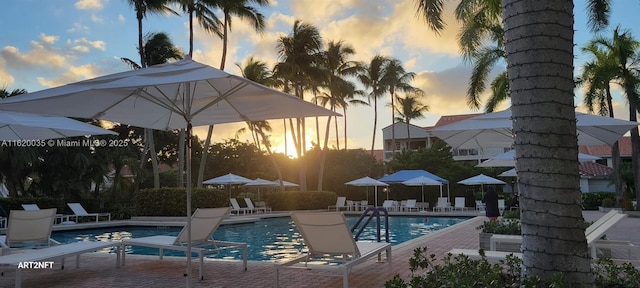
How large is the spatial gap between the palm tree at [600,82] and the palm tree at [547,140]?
2066 cm

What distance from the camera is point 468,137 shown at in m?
9.62

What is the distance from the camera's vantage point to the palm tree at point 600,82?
20.1 metres

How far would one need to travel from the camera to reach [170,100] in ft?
16.6

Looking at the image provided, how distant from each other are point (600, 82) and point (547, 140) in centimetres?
2099

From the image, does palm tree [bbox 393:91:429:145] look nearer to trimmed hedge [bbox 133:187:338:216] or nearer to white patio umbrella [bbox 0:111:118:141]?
trimmed hedge [bbox 133:187:338:216]

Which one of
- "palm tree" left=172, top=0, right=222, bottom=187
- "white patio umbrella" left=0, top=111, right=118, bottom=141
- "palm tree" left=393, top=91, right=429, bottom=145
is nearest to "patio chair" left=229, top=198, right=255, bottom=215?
"palm tree" left=172, top=0, right=222, bottom=187

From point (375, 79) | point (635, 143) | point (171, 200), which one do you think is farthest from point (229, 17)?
point (635, 143)

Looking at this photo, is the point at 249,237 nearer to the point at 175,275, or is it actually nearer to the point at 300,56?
the point at 175,275

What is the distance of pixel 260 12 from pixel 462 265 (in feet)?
70.3

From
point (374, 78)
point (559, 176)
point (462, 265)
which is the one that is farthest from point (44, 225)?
point (374, 78)

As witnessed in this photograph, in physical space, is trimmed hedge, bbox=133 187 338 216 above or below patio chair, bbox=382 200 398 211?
above

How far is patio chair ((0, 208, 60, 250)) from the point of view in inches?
253

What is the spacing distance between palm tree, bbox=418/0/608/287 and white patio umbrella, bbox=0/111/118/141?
647 centimetres

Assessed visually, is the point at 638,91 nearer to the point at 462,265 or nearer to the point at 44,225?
the point at 462,265
